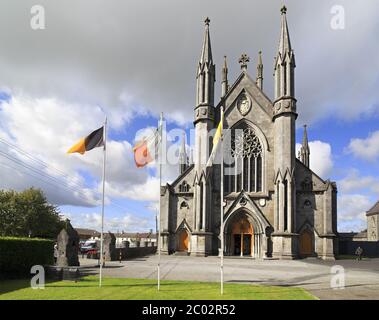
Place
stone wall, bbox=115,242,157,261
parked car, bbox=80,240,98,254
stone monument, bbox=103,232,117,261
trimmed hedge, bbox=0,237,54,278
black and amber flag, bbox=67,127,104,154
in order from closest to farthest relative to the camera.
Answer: black and amber flag, bbox=67,127,104,154
trimmed hedge, bbox=0,237,54,278
stone monument, bbox=103,232,117,261
stone wall, bbox=115,242,157,261
parked car, bbox=80,240,98,254

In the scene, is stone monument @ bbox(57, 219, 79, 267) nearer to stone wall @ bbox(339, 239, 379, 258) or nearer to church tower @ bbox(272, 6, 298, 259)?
church tower @ bbox(272, 6, 298, 259)

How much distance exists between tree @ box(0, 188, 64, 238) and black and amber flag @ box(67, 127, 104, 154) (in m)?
39.3

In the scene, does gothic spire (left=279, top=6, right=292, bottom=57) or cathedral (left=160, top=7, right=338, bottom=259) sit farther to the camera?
gothic spire (left=279, top=6, right=292, bottom=57)

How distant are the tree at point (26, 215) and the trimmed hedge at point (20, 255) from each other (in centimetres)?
3246

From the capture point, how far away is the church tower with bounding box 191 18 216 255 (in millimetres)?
38406

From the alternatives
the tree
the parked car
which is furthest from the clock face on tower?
the tree

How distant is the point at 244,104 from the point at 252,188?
982 cm

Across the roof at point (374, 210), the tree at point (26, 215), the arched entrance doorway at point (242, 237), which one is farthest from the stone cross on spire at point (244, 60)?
the roof at point (374, 210)

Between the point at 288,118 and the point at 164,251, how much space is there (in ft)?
65.0

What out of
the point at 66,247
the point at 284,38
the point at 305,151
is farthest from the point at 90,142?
the point at 305,151

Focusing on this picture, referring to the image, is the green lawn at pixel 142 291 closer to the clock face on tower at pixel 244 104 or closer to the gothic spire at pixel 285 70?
the gothic spire at pixel 285 70

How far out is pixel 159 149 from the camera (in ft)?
52.6
